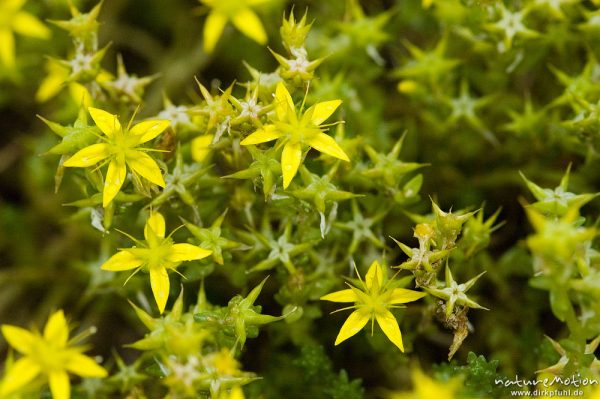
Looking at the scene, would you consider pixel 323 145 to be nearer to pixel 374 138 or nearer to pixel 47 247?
pixel 374 138

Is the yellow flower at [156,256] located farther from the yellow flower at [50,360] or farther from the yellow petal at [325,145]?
the yellow petal at [325,145]

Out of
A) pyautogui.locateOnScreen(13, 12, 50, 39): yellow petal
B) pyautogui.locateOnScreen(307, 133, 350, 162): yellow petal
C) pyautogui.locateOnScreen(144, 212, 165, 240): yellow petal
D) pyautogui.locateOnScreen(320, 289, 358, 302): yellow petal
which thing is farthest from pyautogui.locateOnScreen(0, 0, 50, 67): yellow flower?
pyautogui.locateOnScreen(320, 289, 358, 302): yellow petal

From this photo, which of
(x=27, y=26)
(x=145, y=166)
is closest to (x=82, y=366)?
(x=145, y=166)

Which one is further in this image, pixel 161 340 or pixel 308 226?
pixel 308 226

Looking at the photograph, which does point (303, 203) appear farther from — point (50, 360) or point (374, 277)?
point (50, 360)

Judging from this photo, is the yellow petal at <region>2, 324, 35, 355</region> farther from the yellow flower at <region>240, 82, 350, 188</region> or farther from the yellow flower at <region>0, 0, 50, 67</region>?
the yellow flower at <region>0, 0, 50, 67</region>

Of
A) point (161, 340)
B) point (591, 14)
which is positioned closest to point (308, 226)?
point (161, 340)
